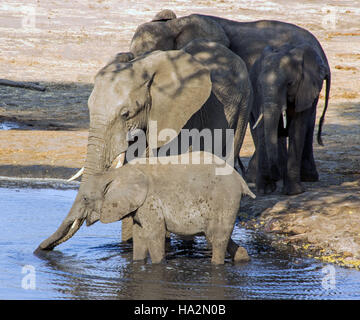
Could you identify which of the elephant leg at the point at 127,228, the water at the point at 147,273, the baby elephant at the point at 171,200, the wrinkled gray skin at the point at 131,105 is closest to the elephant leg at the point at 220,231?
the baby elephant at the point at 171,200

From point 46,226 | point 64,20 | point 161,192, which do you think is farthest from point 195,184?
point 64,20

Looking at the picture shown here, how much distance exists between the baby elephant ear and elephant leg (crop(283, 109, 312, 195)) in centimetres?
350

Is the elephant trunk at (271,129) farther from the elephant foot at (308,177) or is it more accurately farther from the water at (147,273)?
the water at (147,273)

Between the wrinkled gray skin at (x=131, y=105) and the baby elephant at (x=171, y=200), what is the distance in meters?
0.24

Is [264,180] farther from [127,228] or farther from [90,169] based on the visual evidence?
[90,169]

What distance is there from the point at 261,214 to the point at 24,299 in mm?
3534

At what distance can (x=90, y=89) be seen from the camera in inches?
693

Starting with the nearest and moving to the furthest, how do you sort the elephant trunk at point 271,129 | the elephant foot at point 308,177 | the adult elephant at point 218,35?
the elephant trunk at point 271,129
the adult elephant at point 218,35
the elephant foot at point 308,177

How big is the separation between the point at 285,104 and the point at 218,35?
4.55ft

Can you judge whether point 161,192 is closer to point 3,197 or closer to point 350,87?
point 3,197

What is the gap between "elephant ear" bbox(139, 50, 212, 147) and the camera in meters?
6.55

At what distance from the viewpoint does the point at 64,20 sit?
2708cm

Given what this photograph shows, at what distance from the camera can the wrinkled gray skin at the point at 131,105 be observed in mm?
6336

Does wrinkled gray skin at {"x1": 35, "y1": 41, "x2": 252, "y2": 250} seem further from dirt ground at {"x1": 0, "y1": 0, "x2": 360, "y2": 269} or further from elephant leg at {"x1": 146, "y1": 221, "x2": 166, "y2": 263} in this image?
dirt ground at {"x1": 0, "y1": 0, "x2": 360, "y2": 269}
